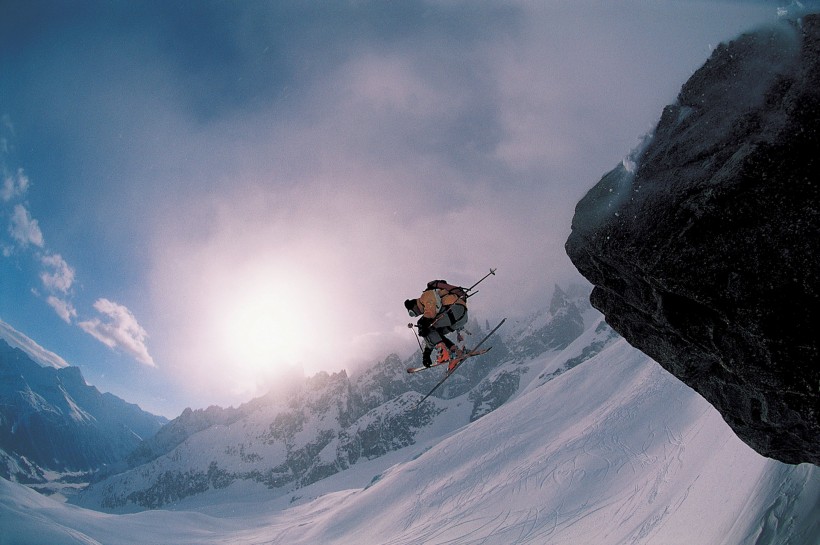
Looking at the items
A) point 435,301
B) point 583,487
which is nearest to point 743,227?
point 435,301

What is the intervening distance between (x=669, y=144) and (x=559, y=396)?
67310 millimetres

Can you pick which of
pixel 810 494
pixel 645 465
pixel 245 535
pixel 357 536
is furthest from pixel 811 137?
pixel 245 535

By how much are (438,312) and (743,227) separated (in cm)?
661

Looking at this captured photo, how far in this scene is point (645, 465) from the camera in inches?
1272

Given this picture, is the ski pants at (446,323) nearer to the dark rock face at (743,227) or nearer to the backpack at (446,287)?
the backpack at (446,287)

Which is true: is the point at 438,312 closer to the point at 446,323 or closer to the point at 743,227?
the point at 446,323

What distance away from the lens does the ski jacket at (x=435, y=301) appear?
410 inches

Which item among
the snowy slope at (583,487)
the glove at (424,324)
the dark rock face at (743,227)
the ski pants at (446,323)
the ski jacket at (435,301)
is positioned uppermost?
the ski jacket at (435,301)

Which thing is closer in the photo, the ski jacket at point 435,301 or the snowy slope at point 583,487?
the ski jacket at point 435,301

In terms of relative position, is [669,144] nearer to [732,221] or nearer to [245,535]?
[732,221]

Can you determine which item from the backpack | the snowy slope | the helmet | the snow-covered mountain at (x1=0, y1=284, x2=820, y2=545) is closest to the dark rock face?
the backpack

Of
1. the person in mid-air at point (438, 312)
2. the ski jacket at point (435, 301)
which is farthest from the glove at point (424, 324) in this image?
the ski jacket at point (435, 301)

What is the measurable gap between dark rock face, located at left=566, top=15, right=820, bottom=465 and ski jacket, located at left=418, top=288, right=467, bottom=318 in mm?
3884

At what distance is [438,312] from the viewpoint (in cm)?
1059
